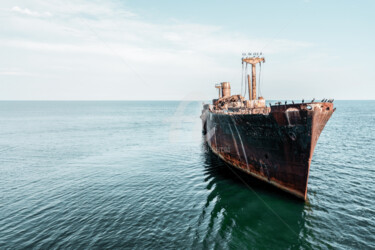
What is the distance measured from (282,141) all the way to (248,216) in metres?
6.97

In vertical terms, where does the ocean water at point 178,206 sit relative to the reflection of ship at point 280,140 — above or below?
below

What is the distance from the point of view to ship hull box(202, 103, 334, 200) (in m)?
15.6

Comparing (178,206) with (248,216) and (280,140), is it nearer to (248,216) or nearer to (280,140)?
(248,216)

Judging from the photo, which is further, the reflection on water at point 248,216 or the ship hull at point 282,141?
the ship hull at point 282,141

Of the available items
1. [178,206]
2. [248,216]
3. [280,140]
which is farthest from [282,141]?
[178,206]

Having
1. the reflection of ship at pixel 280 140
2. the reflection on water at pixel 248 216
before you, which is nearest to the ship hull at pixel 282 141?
the reflection of ship at pixel 280 140

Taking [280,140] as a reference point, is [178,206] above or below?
below

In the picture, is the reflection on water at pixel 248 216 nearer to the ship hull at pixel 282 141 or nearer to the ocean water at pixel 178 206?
the ocean water at pixel 178 206

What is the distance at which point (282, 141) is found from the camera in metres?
17.3

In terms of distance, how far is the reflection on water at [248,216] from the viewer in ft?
42.5

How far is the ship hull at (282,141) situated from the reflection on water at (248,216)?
141cm

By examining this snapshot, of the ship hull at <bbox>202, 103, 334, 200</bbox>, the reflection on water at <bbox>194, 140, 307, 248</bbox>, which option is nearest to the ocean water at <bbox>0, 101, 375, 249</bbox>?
the reflection on water at <bbox>194, 140, 307, 248</bbox>

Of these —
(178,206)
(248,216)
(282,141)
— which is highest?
(282,141)

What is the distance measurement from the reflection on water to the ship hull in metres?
1.41
